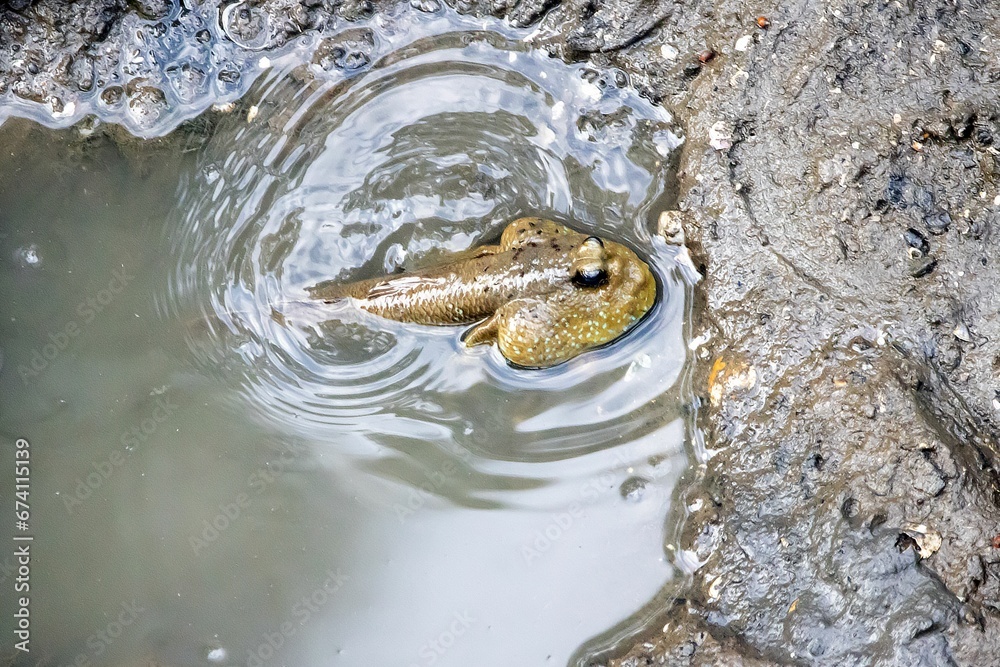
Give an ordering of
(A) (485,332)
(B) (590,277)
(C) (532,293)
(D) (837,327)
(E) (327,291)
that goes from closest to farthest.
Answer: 1. (D) (837,327)
2. (B) (590,277)
3. (C) (532,293)
4. (A) (485,332)
5. (E) (327,291)

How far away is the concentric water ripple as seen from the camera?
10.9 feet

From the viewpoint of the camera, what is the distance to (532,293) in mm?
3082

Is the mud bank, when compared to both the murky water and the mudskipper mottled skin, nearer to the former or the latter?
the murky water

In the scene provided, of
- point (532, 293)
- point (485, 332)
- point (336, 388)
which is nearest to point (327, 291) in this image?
point (336, 388)

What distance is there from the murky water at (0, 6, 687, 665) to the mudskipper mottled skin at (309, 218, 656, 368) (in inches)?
5.6

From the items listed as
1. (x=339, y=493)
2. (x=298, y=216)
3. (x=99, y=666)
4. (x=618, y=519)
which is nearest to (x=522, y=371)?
(x=618, y=519)

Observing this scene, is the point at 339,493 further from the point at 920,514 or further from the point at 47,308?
the point at 920,514

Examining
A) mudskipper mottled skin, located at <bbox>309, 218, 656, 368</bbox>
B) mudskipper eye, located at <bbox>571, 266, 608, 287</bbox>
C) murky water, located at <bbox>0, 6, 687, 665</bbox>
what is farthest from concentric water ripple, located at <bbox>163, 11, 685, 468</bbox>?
mudskipper eye, located at <bbox>571, 266, 608, 287</bbox>

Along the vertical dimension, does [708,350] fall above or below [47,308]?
below

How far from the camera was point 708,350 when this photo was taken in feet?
10.1

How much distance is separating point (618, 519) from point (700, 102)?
6.50 feet

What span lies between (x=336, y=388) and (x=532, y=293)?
Answer: 1.12 metres

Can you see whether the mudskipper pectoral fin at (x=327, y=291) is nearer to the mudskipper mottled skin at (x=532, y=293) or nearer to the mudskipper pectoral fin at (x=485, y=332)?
the mudskipper mottled skin at (x=532, y=293)

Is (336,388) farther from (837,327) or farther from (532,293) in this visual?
(837,327)
